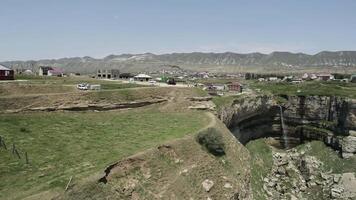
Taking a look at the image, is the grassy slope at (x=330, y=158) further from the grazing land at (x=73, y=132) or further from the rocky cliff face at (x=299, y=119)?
the grazing land at (x=73, y=132)

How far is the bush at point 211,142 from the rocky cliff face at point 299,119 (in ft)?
83.5

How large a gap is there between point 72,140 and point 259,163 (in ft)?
115

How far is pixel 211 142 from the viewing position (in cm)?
4641

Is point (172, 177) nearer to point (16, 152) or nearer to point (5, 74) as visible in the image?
point (16, 152)

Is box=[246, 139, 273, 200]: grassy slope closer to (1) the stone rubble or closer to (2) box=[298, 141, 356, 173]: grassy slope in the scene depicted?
(1) the stone rubble

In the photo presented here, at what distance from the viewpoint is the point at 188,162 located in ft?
134

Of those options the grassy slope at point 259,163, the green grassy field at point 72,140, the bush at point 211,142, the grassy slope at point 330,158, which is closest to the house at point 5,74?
the green grassy field at point 72,140

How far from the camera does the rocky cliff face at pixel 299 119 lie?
7656 centimetres

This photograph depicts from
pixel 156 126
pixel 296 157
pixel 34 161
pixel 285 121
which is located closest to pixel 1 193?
pixel 34 161

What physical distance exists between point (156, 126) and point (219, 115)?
613 inches

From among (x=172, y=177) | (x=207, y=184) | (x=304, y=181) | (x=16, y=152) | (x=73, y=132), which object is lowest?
(x=304, y=181)

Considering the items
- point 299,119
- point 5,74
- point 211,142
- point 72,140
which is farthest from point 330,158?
point 5,74

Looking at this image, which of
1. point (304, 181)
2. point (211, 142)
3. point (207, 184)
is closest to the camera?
point (207, 184)

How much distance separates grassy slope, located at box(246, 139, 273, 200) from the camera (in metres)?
56.4
